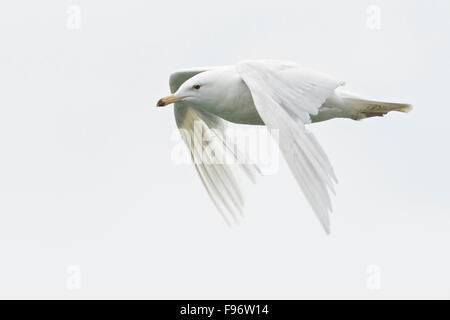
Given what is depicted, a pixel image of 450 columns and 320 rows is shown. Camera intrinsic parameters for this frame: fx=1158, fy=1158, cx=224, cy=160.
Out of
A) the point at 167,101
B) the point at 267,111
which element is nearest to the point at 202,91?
the point at 167,101

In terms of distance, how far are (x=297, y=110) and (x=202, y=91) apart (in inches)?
57.5

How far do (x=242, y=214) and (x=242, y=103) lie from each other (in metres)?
2.23

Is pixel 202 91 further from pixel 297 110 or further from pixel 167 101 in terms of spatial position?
pixel 297 110

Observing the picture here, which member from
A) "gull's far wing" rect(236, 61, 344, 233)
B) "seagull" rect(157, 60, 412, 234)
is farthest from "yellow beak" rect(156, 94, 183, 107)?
"gull's far wing" rect(236, 61, 344, 233)

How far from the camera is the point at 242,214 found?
13375mm

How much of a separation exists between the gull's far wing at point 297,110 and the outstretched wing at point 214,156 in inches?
81.9

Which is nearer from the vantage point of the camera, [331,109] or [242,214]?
[331,109]

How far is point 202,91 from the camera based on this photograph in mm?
11688

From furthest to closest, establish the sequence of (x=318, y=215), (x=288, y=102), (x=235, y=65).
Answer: (x=235, y=65) → (x=288, y=102) → (x=318, y=215)

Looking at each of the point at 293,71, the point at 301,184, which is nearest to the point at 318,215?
the point at 301,184

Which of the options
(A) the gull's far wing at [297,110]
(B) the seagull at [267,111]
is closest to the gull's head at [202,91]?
(B) the seagull at [267,111]

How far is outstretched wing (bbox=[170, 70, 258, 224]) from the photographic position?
1332cm

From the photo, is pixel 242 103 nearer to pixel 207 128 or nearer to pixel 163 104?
pixel 163 104

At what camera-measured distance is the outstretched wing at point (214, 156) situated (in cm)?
1332
